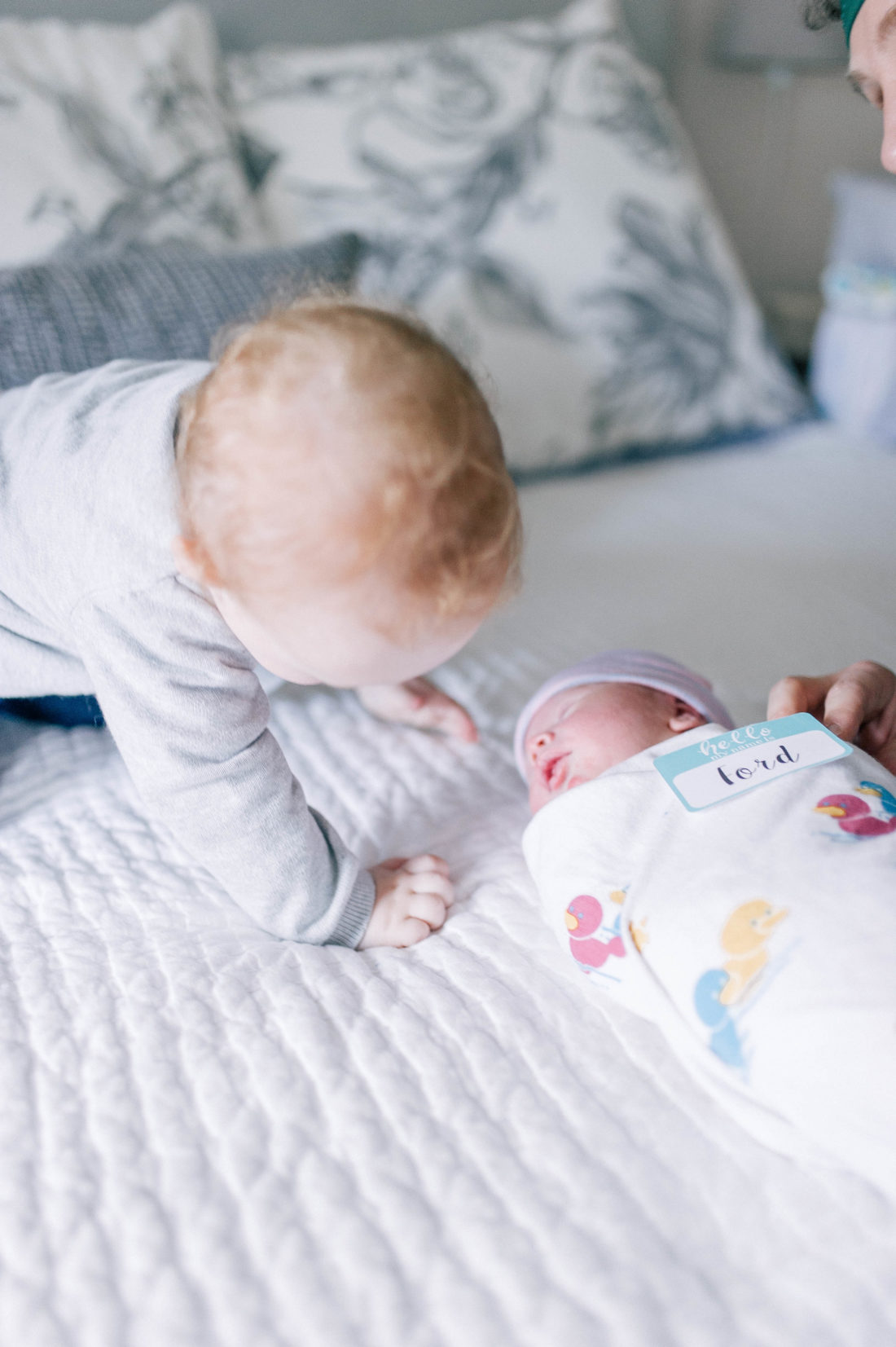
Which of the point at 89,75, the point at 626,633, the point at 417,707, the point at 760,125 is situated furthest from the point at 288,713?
the point at 760,125

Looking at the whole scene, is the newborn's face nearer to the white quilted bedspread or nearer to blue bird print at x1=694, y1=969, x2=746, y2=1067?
the white quilted bedspread

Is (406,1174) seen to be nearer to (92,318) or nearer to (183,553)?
(183,553)

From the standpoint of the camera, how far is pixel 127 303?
40.0 inches

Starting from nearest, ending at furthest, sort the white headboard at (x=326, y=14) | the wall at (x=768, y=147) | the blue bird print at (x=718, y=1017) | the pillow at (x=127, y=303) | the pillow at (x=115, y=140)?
1. the blue bird print at (x=718, y=1017)
2. the pillow at (x=127, y=303)
3. the pillow at (x=115, y=140)
4. the white headboard at (x=326, y=14)
5. the wall at (x=768, y=147)

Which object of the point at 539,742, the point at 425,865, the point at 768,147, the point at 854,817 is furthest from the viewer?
the point at 768,147

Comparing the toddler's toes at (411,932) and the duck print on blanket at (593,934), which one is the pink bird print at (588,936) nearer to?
the duck print on blanket at (593,934)

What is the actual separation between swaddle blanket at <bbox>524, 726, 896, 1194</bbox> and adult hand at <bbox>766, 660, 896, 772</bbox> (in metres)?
0.08

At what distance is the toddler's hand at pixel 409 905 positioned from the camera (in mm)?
743

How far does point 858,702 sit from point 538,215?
1.00m

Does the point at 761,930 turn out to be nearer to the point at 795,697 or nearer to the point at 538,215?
the point at 795,697

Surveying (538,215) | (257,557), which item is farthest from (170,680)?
(538,215)

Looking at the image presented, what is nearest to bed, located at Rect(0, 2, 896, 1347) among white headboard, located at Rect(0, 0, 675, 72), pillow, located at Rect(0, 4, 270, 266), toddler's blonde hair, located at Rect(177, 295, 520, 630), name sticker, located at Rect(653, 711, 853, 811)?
name sticker, located at Rect(653, 711, 853, 811)

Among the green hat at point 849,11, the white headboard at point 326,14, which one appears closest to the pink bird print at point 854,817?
the green hat at point 849,11

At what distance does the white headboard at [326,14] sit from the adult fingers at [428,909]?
1.33 meters
